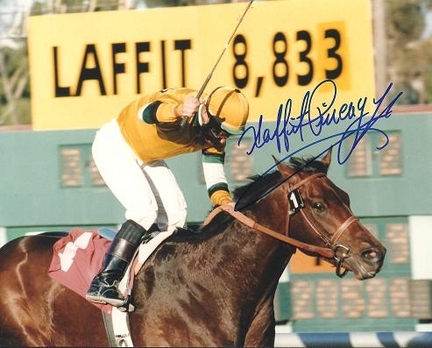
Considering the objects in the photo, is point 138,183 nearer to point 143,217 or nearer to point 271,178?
point 143,217

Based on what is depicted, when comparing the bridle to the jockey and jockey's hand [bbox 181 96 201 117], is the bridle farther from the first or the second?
jockey's hand [bbox 181 96 201 117]

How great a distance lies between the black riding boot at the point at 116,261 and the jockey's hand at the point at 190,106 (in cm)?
69

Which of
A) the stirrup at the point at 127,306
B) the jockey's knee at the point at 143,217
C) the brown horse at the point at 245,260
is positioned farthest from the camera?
the jockey's knee at the point at 143,217

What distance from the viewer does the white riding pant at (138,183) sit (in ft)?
19.9

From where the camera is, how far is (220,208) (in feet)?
20.0

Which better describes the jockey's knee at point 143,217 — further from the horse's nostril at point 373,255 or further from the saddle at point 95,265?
the horse's nostril at point 373,255

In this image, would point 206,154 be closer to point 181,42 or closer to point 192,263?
point 192,263

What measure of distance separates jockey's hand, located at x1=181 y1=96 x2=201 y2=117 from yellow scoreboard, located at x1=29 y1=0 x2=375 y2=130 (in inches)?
104

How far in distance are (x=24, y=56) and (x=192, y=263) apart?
4.10 m

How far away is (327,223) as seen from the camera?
5797 mm
